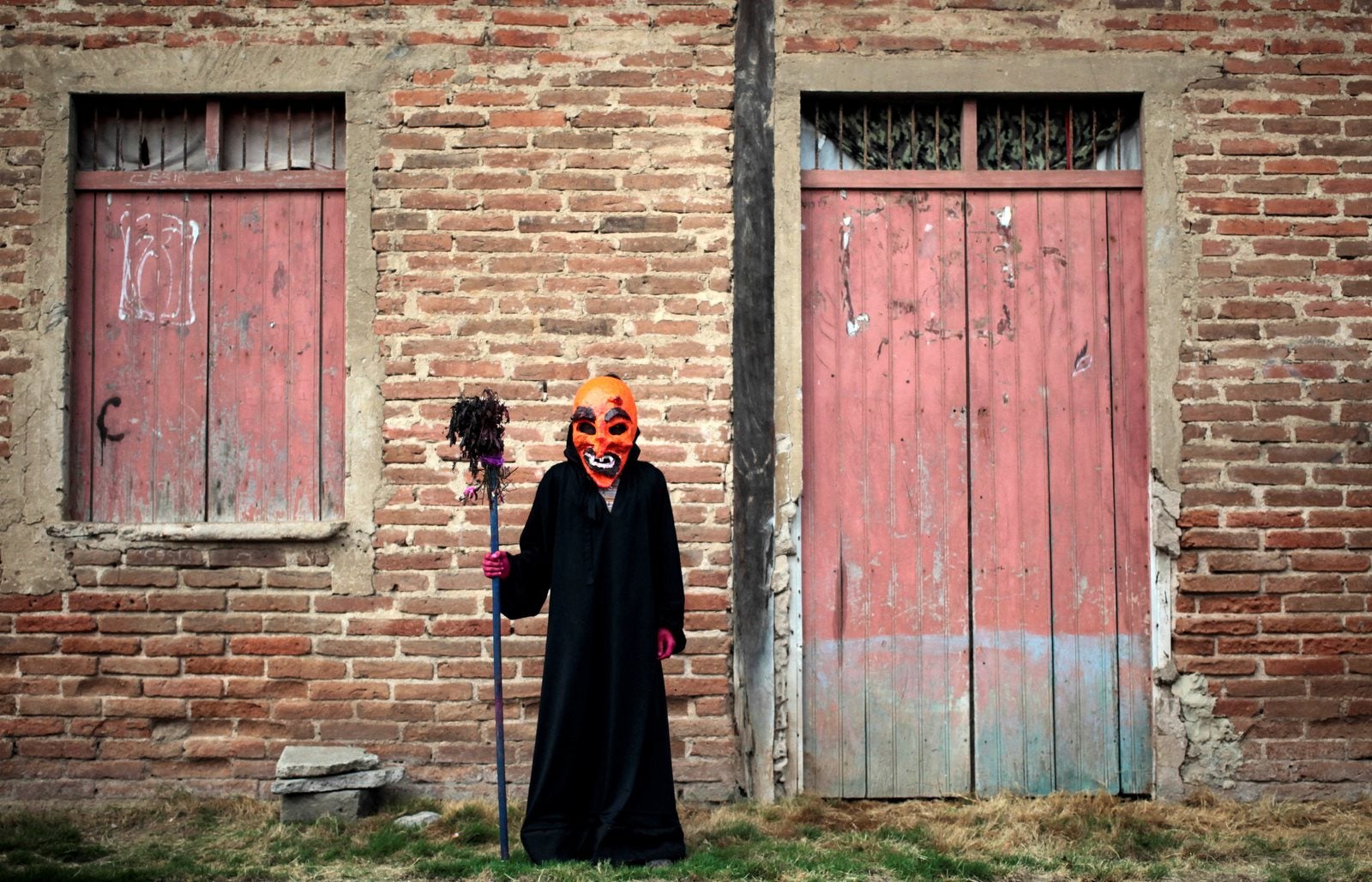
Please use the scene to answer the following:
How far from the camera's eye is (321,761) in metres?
4.76

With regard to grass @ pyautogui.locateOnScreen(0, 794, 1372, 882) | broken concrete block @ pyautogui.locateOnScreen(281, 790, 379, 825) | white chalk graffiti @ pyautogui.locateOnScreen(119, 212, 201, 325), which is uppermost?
white chalk graffiti @ pyautogui.locateOnScreen(119, 212, 201, 325)

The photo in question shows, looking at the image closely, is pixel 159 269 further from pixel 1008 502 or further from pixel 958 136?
pixel 1008 502

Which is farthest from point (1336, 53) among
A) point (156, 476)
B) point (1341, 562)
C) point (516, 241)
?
point (156, 476)

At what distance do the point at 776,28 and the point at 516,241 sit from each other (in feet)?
4.94

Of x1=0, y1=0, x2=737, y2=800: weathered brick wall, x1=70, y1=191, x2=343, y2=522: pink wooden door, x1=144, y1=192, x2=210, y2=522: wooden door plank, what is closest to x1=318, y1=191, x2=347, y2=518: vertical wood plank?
x1=70, y1=191, x2=343, y2=522: pink wooden door

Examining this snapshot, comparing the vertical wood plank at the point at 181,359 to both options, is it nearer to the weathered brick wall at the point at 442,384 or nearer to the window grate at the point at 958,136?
the weathered brick wall at the point at 442,384

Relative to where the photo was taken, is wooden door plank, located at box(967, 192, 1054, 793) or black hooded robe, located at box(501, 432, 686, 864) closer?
black hooded robe, located at box(501, 432, 686, 864)

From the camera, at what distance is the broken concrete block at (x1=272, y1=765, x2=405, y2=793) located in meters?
4.70

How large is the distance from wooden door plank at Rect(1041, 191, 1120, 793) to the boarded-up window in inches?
129

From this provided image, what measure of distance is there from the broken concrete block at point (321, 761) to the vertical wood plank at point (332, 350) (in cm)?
104

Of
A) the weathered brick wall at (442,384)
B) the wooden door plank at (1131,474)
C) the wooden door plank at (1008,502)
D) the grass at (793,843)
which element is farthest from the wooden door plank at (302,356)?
the wooden door plank at (1131,474)

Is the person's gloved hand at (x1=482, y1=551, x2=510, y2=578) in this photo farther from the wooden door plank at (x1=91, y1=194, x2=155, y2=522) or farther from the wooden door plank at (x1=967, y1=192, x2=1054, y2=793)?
the wooden door plank at (x1=967, y1=192, x2=1054, y2=793)

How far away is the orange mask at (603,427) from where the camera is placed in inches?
168

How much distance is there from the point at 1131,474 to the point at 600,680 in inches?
104
